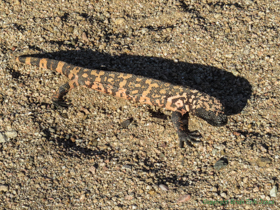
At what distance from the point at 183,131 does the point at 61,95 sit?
8.65 feet

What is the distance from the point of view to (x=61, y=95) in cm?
594

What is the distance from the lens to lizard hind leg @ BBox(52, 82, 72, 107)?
5.76 meters

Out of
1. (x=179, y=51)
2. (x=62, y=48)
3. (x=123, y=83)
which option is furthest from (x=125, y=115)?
(x=62, y=48)

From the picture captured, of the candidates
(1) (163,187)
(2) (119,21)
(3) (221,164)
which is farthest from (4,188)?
(2) (119,21)

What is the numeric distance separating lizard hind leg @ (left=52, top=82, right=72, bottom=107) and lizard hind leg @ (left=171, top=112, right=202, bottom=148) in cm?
224

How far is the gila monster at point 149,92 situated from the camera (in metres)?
Answer: 5.19

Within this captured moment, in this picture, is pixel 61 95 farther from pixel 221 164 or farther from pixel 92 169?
pixel 221 164

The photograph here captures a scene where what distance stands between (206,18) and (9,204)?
555 centimetres

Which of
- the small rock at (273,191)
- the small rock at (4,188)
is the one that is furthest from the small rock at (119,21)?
the small rock at (273,191)

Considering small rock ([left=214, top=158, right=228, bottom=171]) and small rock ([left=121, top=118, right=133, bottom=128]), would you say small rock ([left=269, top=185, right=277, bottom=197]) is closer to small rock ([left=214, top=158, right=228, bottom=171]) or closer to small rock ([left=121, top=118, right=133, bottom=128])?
small rock ([left=214, top=158, right=228, bottom=171])

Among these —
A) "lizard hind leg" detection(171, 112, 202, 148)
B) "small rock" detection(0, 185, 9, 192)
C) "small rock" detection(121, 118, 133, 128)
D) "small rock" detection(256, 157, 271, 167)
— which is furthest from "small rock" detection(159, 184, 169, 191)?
"small rock" detection(0, 185, 9, 192)

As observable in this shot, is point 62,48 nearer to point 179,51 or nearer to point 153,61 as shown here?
point 153,61

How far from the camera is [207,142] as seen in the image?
16.7ft

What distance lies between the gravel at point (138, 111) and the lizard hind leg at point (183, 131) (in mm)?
117
